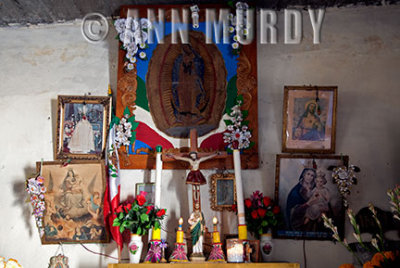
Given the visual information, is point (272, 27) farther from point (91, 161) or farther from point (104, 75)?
point (91, 161)

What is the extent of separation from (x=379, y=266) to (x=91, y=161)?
8.49 feet

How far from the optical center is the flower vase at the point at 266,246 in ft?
12.7

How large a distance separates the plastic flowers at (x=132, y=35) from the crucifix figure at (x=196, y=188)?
0.95 meters

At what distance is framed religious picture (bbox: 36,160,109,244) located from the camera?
163 inches

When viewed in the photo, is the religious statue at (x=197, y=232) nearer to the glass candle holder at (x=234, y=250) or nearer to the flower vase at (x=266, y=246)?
the glass candle holder at (x=234, y=250)

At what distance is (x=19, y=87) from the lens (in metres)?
4.55

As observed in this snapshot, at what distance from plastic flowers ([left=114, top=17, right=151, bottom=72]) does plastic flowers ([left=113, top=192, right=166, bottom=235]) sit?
1.33 metres

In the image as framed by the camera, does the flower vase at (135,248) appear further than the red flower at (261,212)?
No

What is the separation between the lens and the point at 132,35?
4430 mm

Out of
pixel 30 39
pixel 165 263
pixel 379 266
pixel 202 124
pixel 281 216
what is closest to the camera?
pixel 379 266

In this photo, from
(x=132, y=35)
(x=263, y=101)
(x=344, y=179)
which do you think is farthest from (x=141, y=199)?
(x=344, y=179)

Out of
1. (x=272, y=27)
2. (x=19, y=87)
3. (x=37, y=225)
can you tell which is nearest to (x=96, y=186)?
(x=37, y=225)

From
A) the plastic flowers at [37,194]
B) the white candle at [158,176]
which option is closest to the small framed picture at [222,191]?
the white candle at [158,176]

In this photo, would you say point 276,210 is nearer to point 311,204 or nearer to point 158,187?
point 311,204
